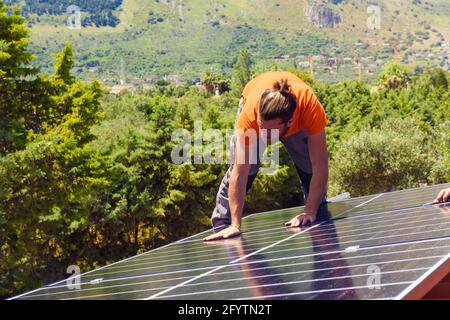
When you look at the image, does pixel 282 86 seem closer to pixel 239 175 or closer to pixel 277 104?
pixel 277 104

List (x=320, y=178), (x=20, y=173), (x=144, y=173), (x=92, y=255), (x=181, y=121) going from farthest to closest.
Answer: (x=181, y=121)
(x=144, y=173)
(x=92, y=255)
(x=20, y=173)
(x=320, y=178)

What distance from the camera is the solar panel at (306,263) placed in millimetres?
3512

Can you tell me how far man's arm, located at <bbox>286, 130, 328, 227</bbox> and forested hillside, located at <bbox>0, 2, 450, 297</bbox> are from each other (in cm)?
1671

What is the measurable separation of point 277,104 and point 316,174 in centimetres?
136

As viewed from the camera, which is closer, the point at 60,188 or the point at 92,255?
the point at 60,188

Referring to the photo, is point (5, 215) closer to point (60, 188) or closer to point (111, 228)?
point (60, 188)

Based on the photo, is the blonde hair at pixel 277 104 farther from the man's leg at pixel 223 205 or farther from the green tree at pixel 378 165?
the green tree at pixel 378 165

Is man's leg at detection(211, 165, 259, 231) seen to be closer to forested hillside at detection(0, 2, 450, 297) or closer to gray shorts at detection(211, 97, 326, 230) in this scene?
gray shorts at detection(211, 97, 326, 230)

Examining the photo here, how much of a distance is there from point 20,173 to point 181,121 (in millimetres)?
18688

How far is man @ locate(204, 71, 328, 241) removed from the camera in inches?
233

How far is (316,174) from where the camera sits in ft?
22.7
